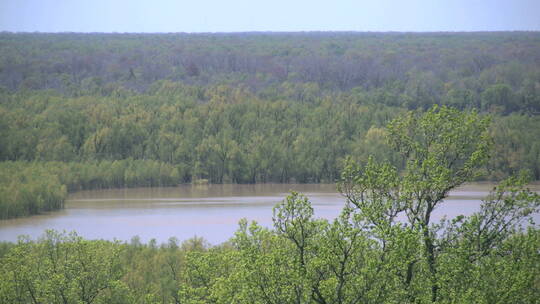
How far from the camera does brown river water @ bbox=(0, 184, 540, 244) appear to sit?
44812mm

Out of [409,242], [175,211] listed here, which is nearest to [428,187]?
[409,242]

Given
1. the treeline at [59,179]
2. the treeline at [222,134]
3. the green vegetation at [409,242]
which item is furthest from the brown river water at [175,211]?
the green vegetation at [409,242]

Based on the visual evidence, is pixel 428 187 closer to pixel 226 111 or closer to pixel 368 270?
pixel 368 270

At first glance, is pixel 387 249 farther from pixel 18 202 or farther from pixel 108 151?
pixel 108 151

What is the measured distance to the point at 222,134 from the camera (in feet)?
300

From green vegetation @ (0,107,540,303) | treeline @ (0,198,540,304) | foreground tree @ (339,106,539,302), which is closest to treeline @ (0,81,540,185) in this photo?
foreground tree @ (339,106,539,302)

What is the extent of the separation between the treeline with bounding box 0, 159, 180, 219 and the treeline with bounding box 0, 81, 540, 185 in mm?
1362

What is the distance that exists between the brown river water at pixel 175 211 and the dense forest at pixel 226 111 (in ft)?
10.2

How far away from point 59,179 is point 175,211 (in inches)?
794

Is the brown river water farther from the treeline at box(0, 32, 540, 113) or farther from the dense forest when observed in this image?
the treeline at box(0, 32, 540, 113)

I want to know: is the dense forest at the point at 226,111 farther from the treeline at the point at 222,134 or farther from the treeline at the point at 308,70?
the treeline at the point at 308,70

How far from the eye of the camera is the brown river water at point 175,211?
147 ft

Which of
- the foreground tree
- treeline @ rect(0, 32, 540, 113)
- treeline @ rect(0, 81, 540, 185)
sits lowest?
the foreground tree

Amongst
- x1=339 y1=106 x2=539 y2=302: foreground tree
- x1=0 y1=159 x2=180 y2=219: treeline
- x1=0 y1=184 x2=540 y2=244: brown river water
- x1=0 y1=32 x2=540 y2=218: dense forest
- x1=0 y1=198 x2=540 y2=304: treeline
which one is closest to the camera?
x1=0 y1=198 x2=540 y2=304: treeline
